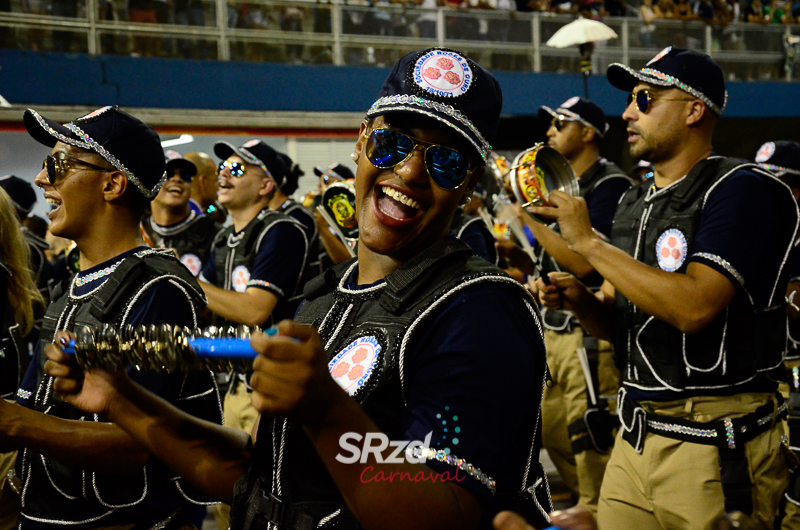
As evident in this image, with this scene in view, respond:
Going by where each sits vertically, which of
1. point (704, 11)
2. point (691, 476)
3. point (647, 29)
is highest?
point (704, 11)

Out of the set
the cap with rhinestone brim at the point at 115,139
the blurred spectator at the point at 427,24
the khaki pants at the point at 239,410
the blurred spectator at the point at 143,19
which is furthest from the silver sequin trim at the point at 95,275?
the blurred spectator at the point at 427,24

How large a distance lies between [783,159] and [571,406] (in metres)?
2.39

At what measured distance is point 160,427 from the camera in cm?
203

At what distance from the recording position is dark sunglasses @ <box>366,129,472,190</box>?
1.77 m

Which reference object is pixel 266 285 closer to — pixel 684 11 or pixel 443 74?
pixel 443 74

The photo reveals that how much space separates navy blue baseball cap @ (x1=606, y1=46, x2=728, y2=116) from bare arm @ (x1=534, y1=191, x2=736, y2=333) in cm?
85

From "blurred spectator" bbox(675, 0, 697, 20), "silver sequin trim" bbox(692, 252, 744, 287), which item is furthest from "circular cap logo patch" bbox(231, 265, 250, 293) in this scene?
"blurred spectator" bbox(675, 0, 697, 20)

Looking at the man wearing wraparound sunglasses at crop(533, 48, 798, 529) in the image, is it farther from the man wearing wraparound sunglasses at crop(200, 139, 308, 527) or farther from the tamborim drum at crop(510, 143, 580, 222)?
the man wearing wraparound sunglasses at crop(200, 139, 308, 527)

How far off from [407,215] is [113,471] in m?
1.33

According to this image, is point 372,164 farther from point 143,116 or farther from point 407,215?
point 143,116

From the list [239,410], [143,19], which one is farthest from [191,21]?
[239,410]

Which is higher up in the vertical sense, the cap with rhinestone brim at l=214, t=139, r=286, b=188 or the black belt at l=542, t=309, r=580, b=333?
the cap with rhinestone brim at l=214, t=139, r=286, b=188

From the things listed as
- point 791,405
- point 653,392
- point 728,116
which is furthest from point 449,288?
point 728,116

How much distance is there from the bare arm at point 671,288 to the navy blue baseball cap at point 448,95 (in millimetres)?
1486
